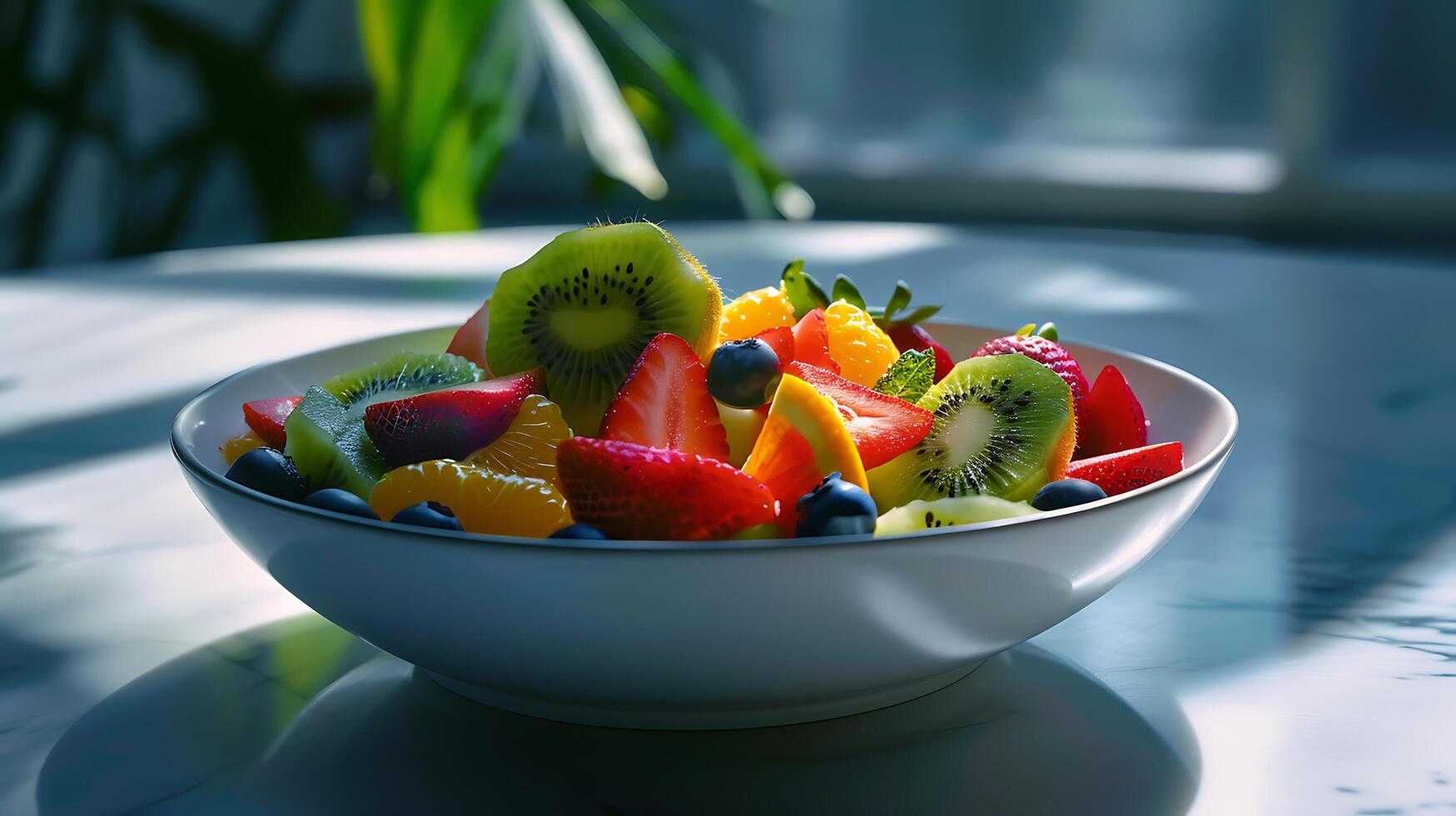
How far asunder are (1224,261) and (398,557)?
124cm

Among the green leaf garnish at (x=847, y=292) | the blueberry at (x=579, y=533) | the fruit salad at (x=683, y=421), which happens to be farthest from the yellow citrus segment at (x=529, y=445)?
the green leaf garnish at (x=847, y=292)

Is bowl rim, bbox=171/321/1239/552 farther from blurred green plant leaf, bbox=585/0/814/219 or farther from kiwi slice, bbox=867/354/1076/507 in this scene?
blurred green plant leaf, bbox=585/0/814/219

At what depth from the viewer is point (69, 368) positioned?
1047mm

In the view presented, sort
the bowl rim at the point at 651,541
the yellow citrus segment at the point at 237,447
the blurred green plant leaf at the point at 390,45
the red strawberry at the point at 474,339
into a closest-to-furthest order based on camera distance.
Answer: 1. the bowl rim at the point at 651,541
2. the yellow citrus segment at the point at 237,447
3. the red strawberry at the point at 474,339
4. the blurred green plant leaf at the point at 390,45

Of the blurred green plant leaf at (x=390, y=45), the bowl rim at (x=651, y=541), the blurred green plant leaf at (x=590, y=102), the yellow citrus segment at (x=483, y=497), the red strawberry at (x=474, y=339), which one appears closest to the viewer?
the bowl rim at (x=651, y=541)

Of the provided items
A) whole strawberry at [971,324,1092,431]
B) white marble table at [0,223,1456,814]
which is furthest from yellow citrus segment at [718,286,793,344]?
white marble table at [0,223,1456,814]

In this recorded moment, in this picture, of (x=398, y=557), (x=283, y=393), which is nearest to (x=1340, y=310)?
(x=283, y=393)

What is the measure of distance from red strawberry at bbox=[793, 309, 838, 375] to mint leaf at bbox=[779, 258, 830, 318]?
0.29ft

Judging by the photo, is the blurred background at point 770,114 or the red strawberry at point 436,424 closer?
the red strawberry at point 436,424

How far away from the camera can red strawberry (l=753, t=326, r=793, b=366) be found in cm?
64

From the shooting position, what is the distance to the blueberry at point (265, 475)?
55 centimetres

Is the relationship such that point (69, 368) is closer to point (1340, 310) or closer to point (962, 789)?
point (962, 789)

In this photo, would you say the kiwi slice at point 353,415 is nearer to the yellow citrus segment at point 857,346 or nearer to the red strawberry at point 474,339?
the red strawberry at point 474,339

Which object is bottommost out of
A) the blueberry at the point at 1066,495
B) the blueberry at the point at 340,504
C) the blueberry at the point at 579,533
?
the blueberry at the point at 340,504
